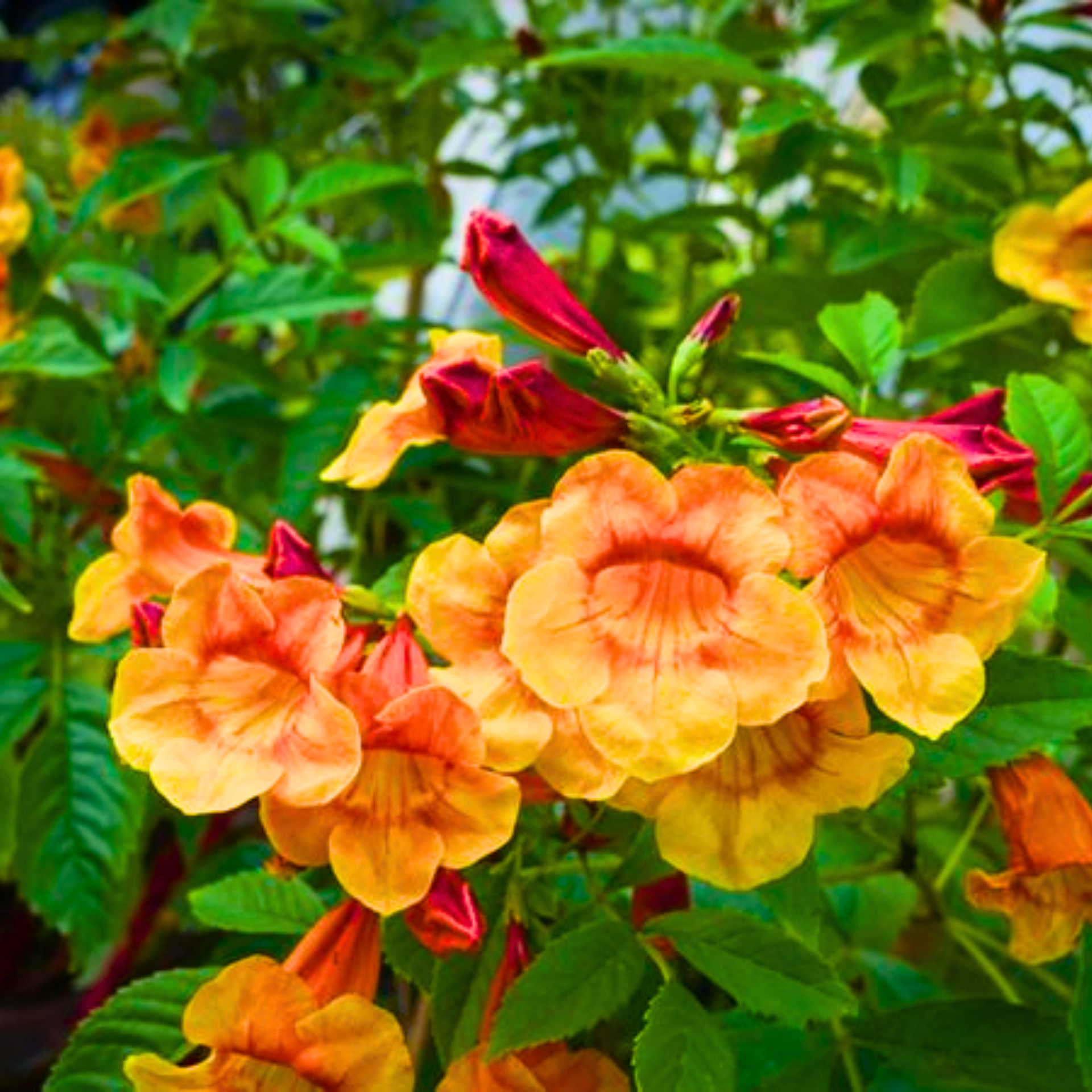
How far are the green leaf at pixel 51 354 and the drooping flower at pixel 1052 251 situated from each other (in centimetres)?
50

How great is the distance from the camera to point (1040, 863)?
1.76ft

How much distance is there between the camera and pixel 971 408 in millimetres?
519

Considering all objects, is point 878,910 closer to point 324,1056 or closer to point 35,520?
point 324,1056

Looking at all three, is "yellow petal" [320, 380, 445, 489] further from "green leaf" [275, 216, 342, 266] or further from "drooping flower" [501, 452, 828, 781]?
"green leaf" [275, 216, 342, 266]

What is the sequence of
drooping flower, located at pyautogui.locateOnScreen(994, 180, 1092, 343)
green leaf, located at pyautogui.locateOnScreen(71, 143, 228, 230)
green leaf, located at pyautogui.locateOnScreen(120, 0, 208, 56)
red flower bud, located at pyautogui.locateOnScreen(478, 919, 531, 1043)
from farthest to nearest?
1. green leaf, located at pyautogui.locateOnScreen(120, 0, 208, 56)
2. green leaf, located at pyautogui.locateOnScreen(71, 143, 228, 230)
3. drooping flower, located at pyautogui.locateOnScreen(994, 180, 1092, 343)
4. red flower bud, located at pyautogui.locateOnScreen(478, 919, 531, 1043)

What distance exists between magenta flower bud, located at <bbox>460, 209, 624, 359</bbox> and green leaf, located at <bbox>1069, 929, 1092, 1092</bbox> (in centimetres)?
29

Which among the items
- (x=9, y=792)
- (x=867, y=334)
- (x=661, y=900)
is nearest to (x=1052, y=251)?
(x=867, y=334)

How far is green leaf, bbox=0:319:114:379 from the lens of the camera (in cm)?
82

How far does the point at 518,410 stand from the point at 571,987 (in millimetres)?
197

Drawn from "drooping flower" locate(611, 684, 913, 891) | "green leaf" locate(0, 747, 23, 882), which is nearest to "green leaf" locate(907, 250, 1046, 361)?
"drooping flower" locate(611, 684, 913, 891)

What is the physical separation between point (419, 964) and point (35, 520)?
0.56 m

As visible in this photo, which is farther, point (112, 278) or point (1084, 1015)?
point (112, 278)

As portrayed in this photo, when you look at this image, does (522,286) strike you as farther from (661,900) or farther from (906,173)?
(906,173)

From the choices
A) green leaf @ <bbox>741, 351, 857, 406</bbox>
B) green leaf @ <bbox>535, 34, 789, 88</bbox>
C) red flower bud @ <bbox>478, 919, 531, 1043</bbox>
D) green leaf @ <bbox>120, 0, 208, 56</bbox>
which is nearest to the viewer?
red flower bud @ <bbox>478, 919, 531, 1043</bbox>
